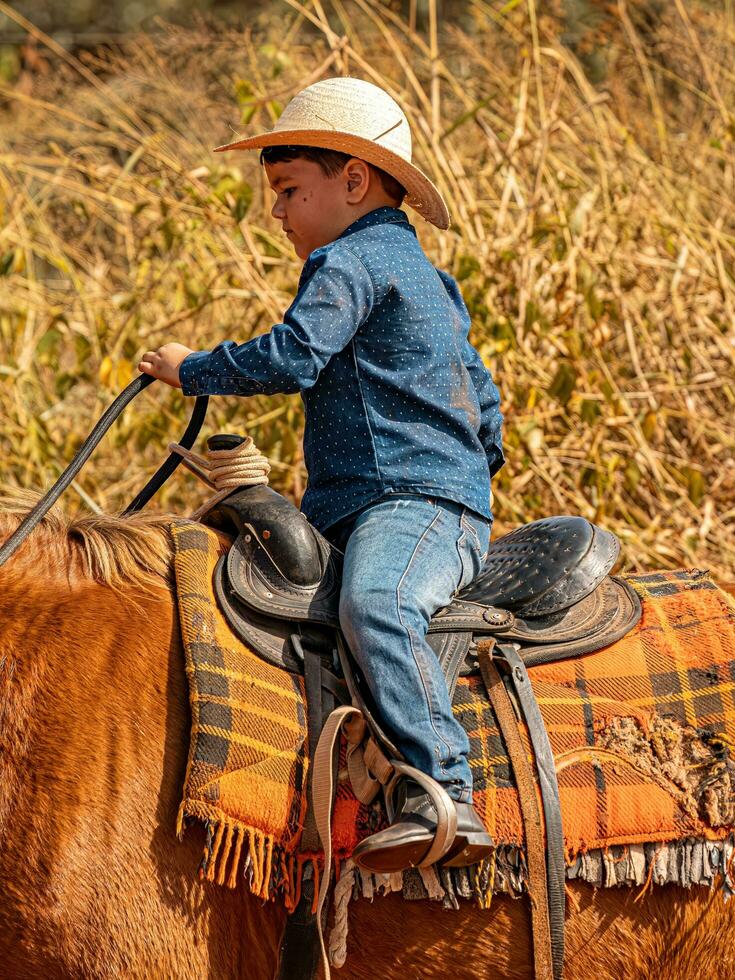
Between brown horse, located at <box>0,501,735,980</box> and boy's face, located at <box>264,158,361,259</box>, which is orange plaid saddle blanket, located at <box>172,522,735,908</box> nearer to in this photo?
brown horse, located at <box>0,501,735,980</box>

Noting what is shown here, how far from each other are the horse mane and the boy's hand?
1.07 feet

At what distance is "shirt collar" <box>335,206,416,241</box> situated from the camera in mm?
2543

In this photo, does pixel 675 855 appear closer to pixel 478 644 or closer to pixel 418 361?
pixel 478 644

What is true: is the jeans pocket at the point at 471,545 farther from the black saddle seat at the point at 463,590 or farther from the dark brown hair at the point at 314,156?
the dark brown hair at the point at 314,156

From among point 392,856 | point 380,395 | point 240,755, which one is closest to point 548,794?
point 392,856

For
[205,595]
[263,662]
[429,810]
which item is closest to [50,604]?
[205,595]

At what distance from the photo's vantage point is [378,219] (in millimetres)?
2561

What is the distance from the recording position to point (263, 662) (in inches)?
87.6

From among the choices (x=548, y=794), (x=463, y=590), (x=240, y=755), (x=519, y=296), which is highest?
(x=519, y=296)

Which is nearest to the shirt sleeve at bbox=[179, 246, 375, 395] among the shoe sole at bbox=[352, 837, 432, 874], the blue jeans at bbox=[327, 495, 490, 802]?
the blue jeans at bbox=[327, 495, 490, 802]

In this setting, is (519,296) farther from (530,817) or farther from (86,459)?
(530,817)

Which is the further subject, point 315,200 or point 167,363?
point 315,200

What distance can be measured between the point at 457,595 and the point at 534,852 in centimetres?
59

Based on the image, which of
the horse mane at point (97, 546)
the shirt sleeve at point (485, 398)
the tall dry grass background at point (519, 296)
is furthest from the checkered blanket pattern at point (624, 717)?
the tall dry grass background at point (519, 296)
